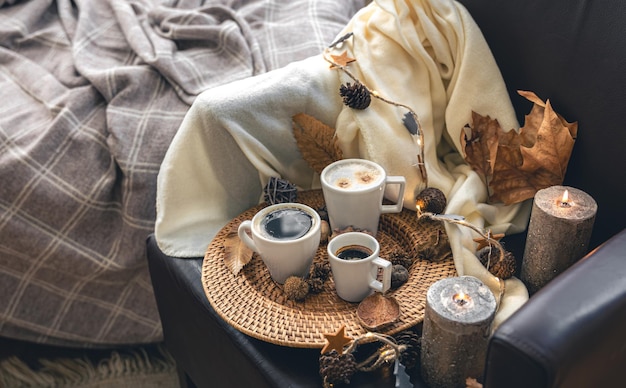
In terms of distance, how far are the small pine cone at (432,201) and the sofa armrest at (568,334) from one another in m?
0.28

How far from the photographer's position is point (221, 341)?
89cm

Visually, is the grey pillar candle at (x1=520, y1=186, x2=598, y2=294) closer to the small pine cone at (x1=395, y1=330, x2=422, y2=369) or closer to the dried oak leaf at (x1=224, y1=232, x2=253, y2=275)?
the small pine cone at (x1=395, y1=330, x2=422, y2=369)

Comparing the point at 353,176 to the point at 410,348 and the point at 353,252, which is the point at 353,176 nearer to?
the point at 353,252

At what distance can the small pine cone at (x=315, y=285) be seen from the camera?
0.86 meters

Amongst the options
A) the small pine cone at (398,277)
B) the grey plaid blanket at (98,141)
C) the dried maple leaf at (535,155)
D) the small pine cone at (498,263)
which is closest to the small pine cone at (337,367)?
the small pine cone at (398,277)

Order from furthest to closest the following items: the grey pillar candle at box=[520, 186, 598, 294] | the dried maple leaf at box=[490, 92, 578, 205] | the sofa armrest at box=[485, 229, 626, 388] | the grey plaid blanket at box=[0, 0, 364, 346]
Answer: the grey plaid blanket at box=[0, 0, 364, 346] < the dried maple leaf at box=[490, 92, 578, 205] < the grey pillar candle at box=[520, 186, 598, 294] < the sofa armrest at box=[485, 229, 626, 388]

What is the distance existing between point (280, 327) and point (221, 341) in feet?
0.42

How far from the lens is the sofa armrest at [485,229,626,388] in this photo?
23.5 inches


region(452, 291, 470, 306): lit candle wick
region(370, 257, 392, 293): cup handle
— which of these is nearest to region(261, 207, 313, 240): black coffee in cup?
region(370, 257, 392, 293): cup handle

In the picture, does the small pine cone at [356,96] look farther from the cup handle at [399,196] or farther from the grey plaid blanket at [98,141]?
the grey plaid blanket at [98,141]

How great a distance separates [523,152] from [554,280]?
0.96 ft

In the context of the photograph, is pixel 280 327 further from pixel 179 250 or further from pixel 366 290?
pixel 179 250

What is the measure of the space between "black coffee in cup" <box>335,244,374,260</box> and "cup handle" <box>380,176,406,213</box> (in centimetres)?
11

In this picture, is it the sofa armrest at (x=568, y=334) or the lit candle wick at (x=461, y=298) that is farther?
the lit candle wick at (x=461, y=298)
